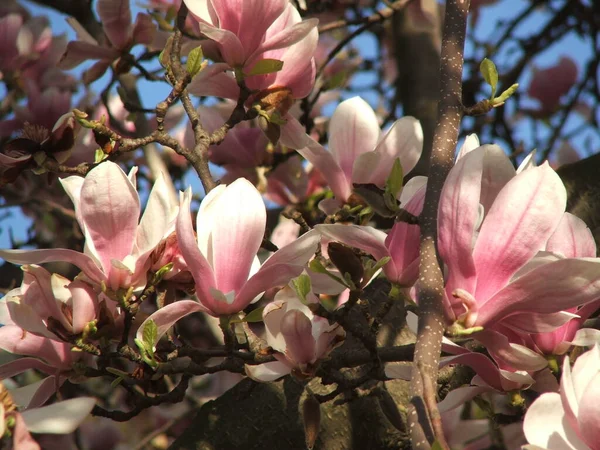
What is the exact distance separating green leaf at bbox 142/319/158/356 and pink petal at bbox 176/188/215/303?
0.19 feet

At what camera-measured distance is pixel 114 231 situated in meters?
0.87

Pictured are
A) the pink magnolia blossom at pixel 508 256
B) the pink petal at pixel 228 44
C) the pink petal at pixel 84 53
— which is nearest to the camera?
the pink magnolia blossom at pixel 508 256

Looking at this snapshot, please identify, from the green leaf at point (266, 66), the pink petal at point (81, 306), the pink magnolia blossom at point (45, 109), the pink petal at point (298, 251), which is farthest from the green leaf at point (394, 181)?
the pink magnolia blossom at point (45, 109)

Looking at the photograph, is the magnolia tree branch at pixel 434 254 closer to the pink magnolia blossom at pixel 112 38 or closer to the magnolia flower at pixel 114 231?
the magnolia flower at pixel 114 231

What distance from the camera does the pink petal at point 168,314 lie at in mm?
810

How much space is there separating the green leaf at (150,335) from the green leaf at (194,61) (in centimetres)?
33

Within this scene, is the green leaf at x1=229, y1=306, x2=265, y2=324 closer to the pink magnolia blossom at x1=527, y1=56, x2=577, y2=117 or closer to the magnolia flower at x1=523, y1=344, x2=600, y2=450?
the magnolia flower at x1=523, y1=344, x2=600, y2=450

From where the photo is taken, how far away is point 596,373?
2.17 ft

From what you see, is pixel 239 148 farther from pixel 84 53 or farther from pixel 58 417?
pixel 58 417

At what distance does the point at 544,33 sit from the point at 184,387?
67.6 inches

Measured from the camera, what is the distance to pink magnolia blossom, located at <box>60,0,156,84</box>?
4.36 feet

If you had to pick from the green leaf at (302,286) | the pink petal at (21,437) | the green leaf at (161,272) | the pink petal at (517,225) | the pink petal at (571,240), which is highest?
the pink petal at (517,225)

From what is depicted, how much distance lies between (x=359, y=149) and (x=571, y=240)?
0.35 metres

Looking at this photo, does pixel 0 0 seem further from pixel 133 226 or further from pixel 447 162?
pixel 447 162
